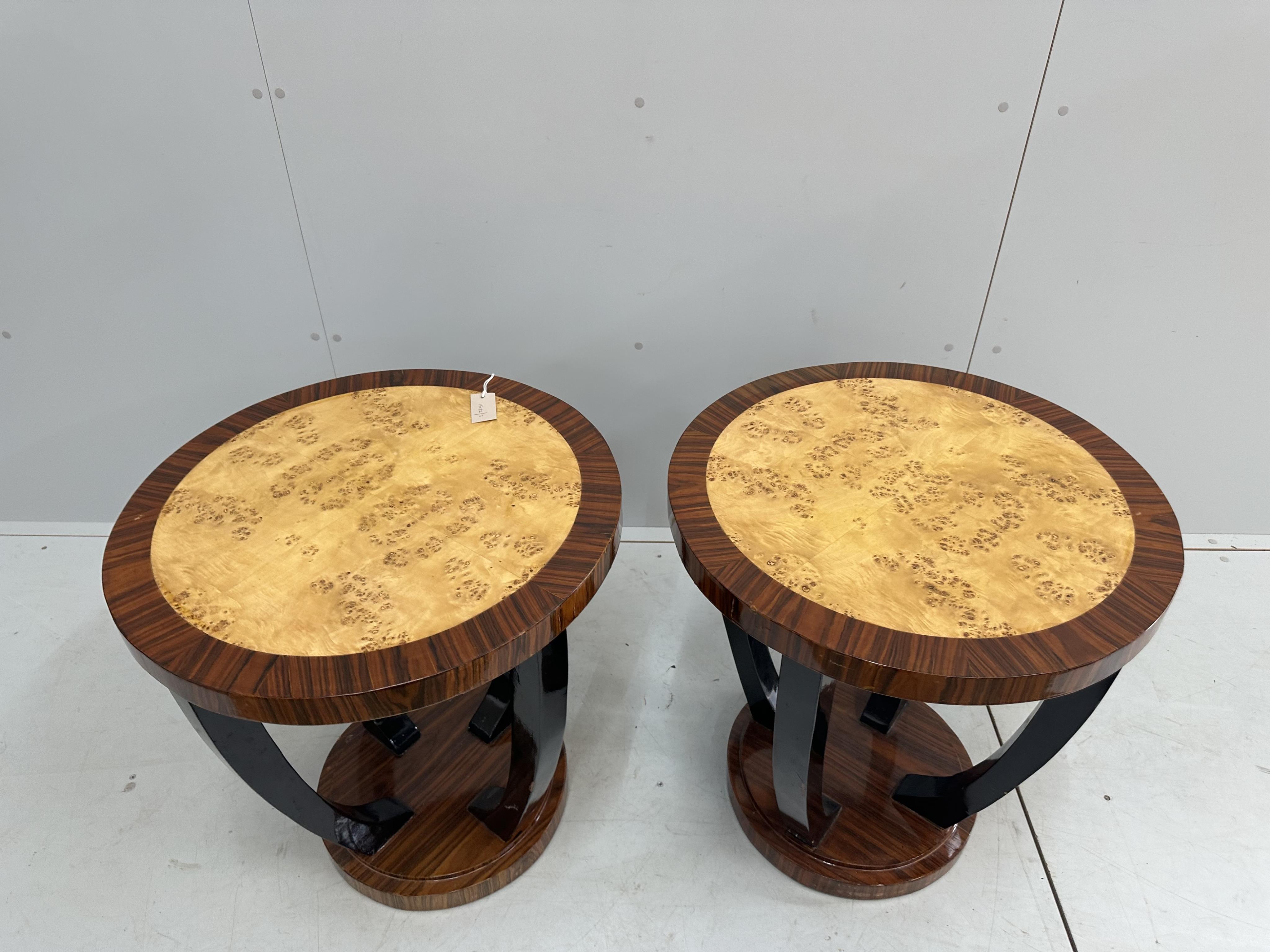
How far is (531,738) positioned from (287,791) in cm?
38

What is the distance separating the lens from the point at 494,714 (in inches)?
63.4

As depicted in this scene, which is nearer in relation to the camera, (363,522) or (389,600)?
(389,600)

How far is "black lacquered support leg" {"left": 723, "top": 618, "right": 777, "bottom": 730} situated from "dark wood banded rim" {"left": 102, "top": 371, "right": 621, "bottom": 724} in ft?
1.24

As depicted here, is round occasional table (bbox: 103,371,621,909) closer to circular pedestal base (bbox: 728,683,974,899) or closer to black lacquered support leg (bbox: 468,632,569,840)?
black lacquered support leg (bbox: 468,632,569,840)

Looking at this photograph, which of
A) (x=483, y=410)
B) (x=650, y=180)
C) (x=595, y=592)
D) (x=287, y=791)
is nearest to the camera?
(x=595, y=592)

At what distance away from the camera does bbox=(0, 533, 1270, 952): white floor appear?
4.53 ft

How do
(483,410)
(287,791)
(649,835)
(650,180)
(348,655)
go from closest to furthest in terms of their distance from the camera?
(348,655)
(287,791)
(483,410)
(649,835)
(650,180)

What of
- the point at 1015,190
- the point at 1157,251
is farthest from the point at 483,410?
the point at 1157,251

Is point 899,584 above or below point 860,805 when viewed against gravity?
above

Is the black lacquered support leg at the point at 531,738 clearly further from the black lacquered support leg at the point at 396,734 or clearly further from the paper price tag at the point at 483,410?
the paper price tag at the point at 483,410

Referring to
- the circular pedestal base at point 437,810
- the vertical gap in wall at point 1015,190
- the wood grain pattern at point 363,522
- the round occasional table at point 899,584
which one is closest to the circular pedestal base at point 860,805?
the round occasional table at point 899,584

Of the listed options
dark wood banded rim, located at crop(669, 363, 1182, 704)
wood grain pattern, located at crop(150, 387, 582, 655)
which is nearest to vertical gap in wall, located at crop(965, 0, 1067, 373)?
dark wood banded rim, located at crop(669, 363, 1182, 704)

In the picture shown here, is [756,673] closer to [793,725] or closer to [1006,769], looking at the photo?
[793,725]

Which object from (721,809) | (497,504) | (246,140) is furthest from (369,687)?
(246,140)
